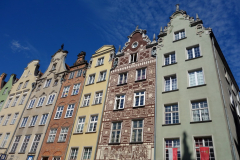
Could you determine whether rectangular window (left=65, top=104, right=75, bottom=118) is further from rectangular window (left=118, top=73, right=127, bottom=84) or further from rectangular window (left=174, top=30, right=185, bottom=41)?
rectangular window (left=174, top=30, right=185, bottom=41)

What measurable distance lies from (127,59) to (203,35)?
882 cm

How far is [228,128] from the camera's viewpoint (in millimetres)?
14305

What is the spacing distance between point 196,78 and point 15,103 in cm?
2875

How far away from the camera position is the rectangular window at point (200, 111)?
51.0 feet

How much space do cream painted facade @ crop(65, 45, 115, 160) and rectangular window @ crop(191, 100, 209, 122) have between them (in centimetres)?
954

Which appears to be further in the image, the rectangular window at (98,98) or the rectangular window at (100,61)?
the rectangular window at (100,61)

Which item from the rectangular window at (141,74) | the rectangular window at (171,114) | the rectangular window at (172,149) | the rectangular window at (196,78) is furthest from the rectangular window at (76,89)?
the rectangular window at (196,78)

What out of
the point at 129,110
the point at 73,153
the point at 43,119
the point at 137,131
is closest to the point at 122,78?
the point at 129,110

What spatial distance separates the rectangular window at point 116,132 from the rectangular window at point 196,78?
7.76 m

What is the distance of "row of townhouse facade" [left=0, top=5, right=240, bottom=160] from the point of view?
1549cm

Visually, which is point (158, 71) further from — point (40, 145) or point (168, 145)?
point (40, 145)

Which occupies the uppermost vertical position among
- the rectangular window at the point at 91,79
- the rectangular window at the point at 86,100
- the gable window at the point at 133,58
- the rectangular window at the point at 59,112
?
the gable window at the point at 133,58

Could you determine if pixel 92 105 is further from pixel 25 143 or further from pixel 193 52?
pixel 193 52

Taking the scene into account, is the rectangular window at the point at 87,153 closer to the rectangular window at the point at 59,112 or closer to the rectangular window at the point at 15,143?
the rectangular window at the point at 59,112
